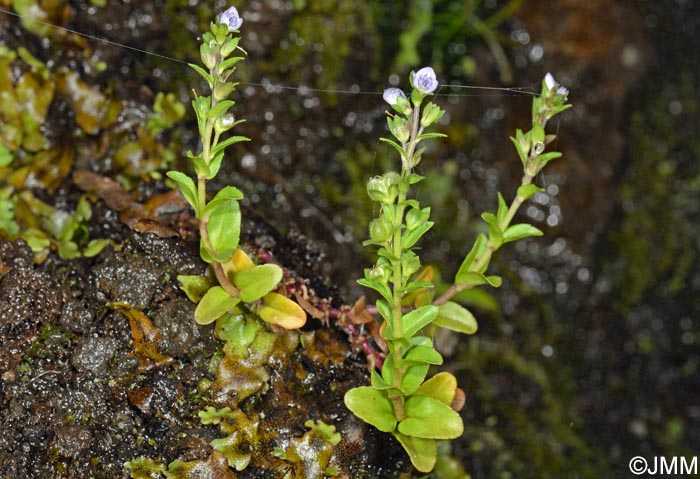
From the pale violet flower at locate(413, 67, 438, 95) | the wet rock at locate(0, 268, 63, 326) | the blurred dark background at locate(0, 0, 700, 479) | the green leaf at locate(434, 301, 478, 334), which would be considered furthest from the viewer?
the blurred dark background at locate(0, 0, 700, 479)

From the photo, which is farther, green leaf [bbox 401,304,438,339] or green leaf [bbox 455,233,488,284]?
green leaf [bbox 455,233,488,284]

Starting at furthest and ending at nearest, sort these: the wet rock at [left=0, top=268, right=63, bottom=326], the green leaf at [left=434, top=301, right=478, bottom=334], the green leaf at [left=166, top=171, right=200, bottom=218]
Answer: the green leaf at [left=434, top=301, right=478, bottom=334] < the wet rock at [left=0, top=268, right=63, bottom=326] < the green leaf at [left=166, top=171, right=200, bottom=218]

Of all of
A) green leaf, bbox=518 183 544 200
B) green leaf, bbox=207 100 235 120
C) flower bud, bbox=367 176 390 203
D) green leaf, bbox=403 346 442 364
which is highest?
green leaf, bbox=207 100 235 120

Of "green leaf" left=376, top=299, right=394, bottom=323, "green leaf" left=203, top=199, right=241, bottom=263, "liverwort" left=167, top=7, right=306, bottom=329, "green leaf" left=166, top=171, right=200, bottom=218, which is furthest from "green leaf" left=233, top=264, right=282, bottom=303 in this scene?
"green leaf" left=376, top=299, right=394, bottom=323

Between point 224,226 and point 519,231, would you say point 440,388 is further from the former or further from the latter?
point 224,226

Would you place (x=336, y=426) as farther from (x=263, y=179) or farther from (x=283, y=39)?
(x=283, y=39)

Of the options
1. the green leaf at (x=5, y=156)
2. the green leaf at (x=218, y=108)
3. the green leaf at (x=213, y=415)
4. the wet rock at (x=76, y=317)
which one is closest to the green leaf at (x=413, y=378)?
the green leaf at (x=213, y=415)

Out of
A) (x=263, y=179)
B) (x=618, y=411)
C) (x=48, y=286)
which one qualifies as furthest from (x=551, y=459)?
(x=48, y=286)

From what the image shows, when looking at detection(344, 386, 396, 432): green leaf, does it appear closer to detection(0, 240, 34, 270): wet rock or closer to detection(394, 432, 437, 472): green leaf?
detection(394, 432, 437, 472): green leaf
